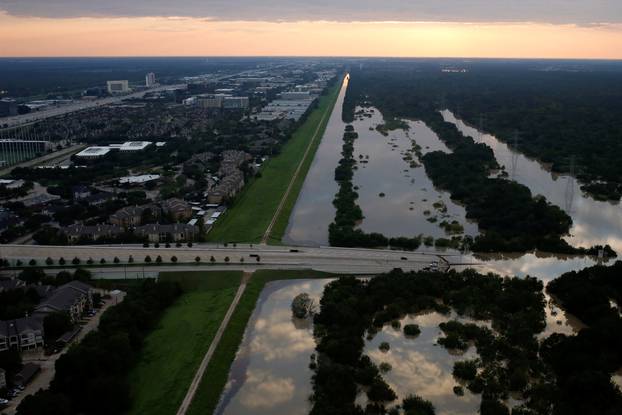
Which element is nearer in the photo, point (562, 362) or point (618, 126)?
point (562, 362)

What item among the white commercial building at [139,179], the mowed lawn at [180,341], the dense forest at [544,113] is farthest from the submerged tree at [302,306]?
the dense forest at [544,113]

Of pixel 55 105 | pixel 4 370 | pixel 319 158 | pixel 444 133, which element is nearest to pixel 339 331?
Answer: pixel 4 370

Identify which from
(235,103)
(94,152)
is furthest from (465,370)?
Answer: (235,103)

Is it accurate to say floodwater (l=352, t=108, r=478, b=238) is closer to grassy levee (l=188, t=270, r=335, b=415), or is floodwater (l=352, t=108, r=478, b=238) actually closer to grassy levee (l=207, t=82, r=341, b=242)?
grassy levee (l=207, t=82, r=341, b=242)

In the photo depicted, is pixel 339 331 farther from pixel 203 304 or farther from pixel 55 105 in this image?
pixel 55 105

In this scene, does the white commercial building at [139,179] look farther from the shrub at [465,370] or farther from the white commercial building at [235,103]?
the white commercial building at [235,103]

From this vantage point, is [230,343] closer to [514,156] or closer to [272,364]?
[272,364]
